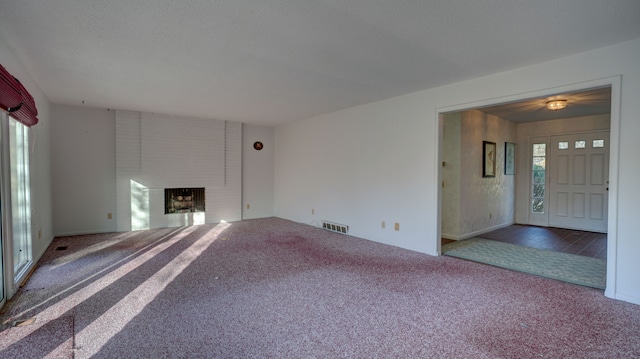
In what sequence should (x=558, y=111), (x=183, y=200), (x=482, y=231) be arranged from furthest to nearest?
(x=183, y=200) < (x=482, y=231) < (x=558, y=111)

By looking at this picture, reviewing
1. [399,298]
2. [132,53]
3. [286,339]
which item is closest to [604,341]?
[399,298]

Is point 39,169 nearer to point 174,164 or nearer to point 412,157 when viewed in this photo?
point 174,164

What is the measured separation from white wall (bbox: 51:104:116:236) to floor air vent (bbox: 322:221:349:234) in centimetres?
393

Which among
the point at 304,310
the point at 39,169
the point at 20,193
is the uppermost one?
the point at 39,169

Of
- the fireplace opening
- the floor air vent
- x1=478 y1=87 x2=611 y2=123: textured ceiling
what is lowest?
the floor air vent

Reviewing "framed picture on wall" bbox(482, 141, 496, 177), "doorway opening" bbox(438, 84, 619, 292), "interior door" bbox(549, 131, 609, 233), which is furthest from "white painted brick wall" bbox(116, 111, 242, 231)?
Answer: "interior door" bbox(549, 131, 609, 233)

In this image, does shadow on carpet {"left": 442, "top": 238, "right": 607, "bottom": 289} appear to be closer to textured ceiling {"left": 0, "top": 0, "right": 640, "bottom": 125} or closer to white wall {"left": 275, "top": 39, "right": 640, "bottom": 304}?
white wall {"left": 275, "top": 39, "right": 640, "bottom": 304}

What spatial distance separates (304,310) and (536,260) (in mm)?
3225

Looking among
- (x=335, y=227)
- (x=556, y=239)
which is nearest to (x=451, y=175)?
(x=556, y=239)

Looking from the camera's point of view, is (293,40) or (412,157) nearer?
(293,40)

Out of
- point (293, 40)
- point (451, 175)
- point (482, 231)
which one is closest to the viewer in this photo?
point (293, 40)

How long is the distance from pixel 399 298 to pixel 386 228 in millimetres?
2109

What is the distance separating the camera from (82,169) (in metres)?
5.32

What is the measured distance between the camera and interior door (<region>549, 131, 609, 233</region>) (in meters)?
5.69
